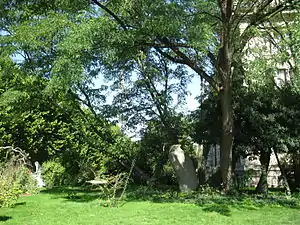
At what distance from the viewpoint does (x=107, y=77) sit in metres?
14.2

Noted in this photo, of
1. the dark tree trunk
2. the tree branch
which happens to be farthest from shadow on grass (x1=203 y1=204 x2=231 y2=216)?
the dark tree trunk

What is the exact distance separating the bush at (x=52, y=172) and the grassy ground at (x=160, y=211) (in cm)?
582

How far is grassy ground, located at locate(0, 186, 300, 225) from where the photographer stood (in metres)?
8.07

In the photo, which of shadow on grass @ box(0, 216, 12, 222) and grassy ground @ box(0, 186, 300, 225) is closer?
grassy ground @ box(0, 186, 300, 225)

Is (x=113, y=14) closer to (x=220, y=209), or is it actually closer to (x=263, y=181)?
(x=220, y=209)

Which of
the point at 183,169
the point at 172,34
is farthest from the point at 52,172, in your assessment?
the point at 172,34

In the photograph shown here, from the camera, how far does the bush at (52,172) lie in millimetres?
18062

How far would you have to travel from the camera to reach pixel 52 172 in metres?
18.2

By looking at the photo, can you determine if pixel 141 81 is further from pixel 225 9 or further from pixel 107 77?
pixel 225 9

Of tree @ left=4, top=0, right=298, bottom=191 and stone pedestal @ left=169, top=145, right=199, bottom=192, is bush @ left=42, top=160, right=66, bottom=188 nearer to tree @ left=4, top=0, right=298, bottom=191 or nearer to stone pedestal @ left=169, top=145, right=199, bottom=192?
stone pedestal @ left=169, top=145, right=199, bottom=192

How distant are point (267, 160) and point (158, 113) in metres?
4.69

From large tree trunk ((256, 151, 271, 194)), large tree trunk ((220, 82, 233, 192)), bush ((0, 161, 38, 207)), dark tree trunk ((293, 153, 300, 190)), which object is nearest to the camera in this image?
bush ((0, 161, 38, 207))

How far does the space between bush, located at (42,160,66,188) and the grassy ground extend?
5815mm

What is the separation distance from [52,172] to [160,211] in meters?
10.4
